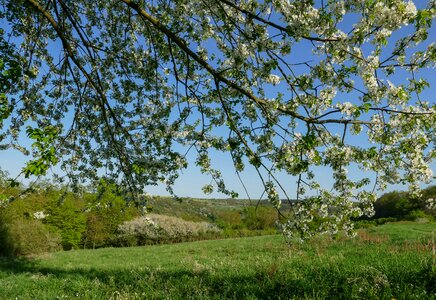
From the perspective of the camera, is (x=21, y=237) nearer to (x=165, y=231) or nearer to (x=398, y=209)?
(x=165, y=231)

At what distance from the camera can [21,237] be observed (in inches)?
1233

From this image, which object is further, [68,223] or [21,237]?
[68,223]

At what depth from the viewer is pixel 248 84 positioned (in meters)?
6.20

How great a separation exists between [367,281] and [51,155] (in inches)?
234

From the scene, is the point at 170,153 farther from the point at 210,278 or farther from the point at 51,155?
the point at 210,278

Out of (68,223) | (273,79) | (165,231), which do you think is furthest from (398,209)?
(273,79)

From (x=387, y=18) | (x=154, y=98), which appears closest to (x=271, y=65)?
(x=387, y=18)

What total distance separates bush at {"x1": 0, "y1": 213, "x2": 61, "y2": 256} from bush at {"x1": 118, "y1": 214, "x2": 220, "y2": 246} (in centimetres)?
2084

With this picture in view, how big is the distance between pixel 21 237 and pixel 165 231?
26.8 metres

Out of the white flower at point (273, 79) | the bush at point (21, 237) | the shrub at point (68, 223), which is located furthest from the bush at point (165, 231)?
the white flower at point (273, 79)

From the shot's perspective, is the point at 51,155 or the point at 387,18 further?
the point at 51,155

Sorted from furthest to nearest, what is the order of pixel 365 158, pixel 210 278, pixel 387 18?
pixel 210 278 → pixel 365 158 → pixel 387 18

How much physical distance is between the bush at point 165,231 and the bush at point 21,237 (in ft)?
68.4

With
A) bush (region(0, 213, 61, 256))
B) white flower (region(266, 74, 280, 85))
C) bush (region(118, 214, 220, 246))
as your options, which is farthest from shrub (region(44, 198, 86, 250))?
white flower (region(266, 74, 280, 85))
